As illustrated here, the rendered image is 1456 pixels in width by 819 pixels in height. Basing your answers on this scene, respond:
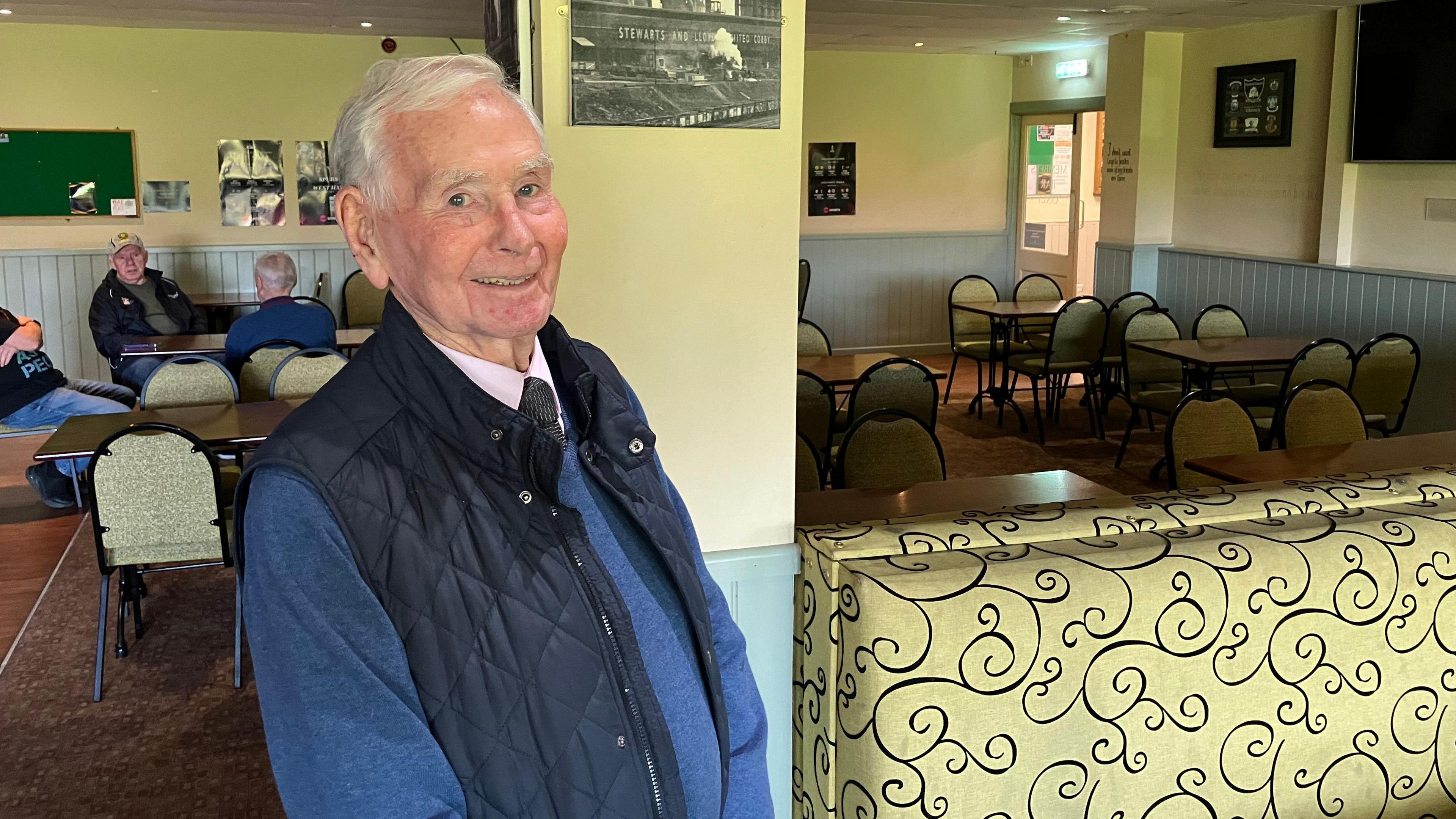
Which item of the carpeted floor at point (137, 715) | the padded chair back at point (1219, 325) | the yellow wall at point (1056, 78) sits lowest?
the carpeted floor at point (137, 715)

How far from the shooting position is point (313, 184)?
9953 mm

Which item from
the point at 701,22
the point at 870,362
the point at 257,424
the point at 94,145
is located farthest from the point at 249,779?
the point at 94,145

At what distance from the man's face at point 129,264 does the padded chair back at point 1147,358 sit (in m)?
6.32

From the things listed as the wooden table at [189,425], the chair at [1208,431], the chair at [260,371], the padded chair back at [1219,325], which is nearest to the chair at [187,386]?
the wooden table at [189,425]

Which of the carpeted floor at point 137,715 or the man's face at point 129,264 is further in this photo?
the man's face at point 129,264

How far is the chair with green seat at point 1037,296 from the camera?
Result: 9242 millimetres

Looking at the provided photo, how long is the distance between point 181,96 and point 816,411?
666 cm

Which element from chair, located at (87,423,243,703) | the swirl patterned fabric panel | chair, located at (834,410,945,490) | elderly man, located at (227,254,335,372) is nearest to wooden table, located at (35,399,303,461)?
chair, located at (87,423,243,703)

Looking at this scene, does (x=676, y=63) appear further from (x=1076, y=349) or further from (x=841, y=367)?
(x=1076, y=349)

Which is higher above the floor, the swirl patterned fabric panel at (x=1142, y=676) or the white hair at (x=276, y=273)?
the white hair at (x=276, y=273)

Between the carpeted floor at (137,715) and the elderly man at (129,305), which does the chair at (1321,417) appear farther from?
the elderly man at (129,305)

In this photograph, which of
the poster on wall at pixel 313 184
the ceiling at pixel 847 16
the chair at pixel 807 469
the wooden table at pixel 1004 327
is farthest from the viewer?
the poster on wall at pixel 313 184

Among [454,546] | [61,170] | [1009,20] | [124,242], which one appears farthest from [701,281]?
[61,170]

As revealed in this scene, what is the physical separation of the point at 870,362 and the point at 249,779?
3629 millimetres
